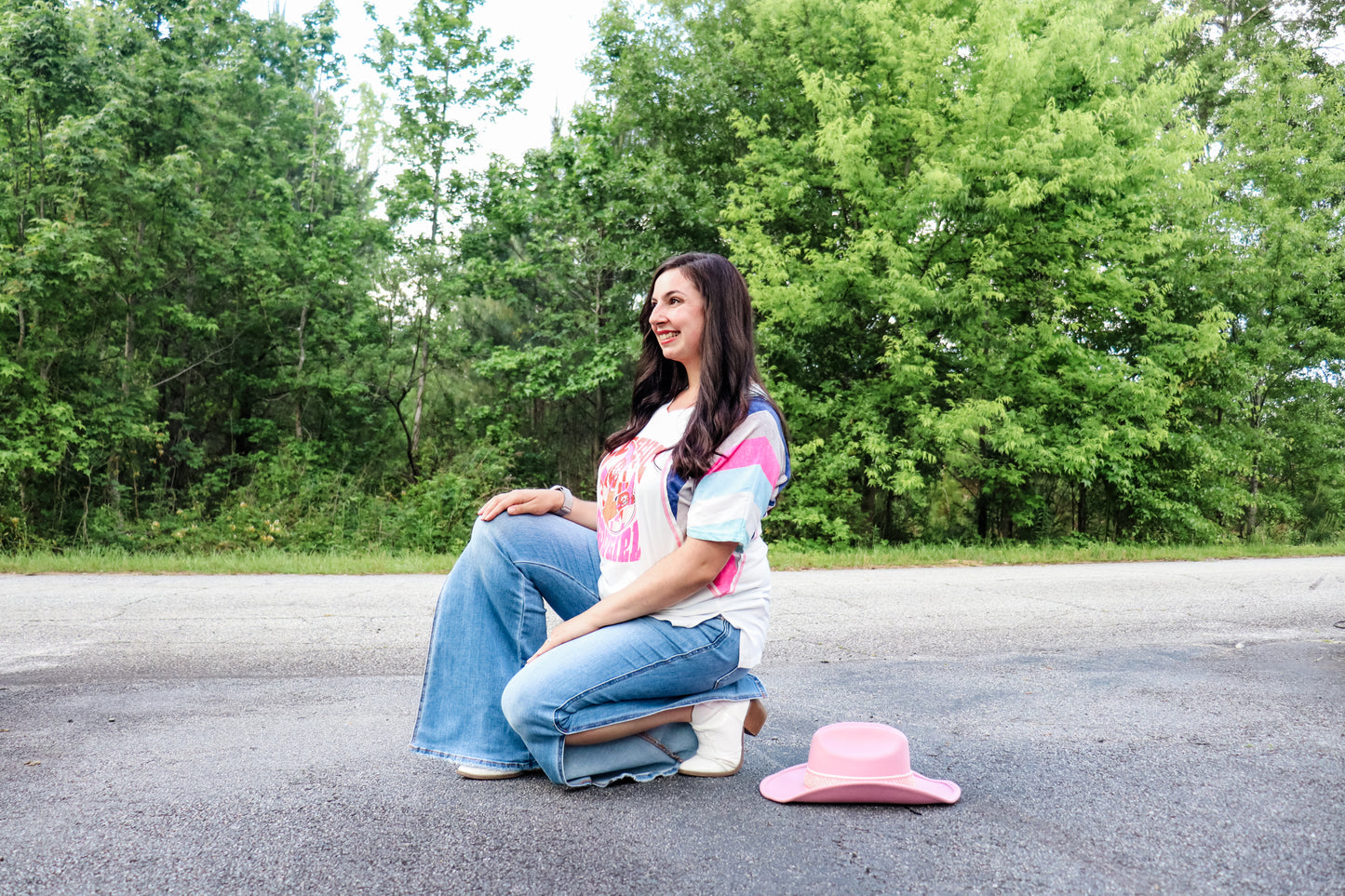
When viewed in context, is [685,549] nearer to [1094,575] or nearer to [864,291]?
[1094,575]

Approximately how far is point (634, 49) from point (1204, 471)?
12.5 m

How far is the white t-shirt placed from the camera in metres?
2.35

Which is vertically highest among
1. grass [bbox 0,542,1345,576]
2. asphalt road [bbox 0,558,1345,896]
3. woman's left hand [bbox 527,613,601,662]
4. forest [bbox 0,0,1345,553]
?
forest [bbox 0,0,1345,553]

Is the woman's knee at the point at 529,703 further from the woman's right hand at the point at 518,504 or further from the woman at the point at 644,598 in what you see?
the woman's right hand at the point at 518,504

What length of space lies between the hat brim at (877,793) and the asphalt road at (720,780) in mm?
48

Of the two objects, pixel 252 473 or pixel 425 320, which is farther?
pixel 425 320

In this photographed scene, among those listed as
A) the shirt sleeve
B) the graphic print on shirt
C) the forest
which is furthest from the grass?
the shirt sleeve

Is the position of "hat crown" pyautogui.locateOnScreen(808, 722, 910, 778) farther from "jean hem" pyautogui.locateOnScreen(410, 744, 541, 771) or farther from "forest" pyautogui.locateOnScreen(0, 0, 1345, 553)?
"forest" pyautogui.locateOnScreen(0, 0, 1345, 553)

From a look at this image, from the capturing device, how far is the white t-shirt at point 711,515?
2352mm

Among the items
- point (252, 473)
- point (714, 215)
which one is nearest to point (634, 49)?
point (714, 215)

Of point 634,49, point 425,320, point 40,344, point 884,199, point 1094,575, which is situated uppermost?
point 634,49

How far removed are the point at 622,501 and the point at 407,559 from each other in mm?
7744

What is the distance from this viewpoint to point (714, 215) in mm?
15898

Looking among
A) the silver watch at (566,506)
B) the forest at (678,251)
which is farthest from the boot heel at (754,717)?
the forest at (678,251)
